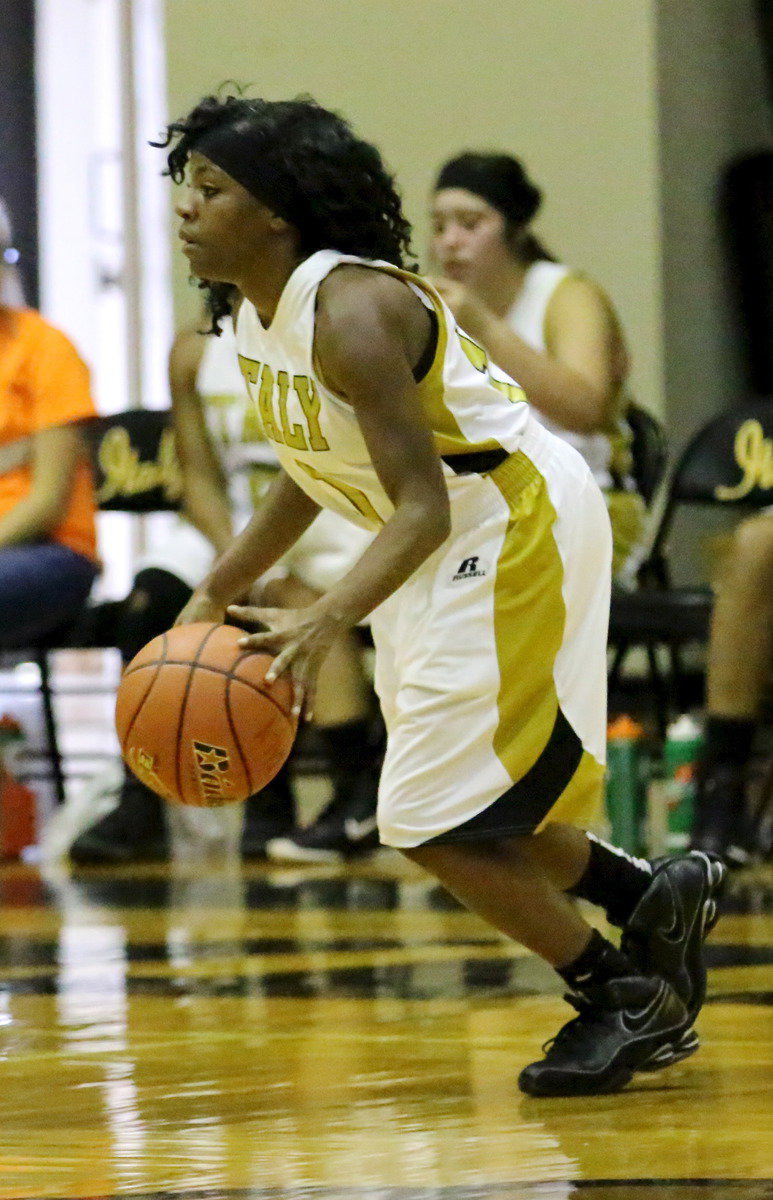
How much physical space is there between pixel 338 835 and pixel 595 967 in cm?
239

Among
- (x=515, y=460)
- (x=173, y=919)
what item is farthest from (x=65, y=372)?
(x=515, y=460)

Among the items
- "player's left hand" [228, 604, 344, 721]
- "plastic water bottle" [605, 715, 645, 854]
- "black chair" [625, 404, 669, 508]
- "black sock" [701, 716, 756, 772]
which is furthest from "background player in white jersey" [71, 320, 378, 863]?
"player's left hand" [228, 604, 344, 721]

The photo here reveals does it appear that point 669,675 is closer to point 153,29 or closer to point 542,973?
point 542,973

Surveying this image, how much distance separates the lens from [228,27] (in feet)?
21.0

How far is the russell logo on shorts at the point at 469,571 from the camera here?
2.38 meters

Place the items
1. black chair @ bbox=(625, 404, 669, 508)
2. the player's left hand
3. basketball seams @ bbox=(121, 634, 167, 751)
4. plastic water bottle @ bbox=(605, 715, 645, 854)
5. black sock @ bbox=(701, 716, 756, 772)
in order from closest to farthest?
the player's left hand
basketball seams @ bbox=(121, 634, 167, 751)
black sock @ bbox=(701, 716, 756, 772)
plastic water bottle @ bbox=(605, 715, 645, 854)
black chair @ bbox=(625, 404, 669, 508)

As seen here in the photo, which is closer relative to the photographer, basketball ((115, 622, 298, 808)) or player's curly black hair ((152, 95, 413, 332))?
basketball ((115, 622, 298, 808))

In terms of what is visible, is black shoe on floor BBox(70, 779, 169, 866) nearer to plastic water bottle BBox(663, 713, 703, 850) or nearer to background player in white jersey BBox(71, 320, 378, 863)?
background player in white jersey BBox(71, 320, 378, 863)

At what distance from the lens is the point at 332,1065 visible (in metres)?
2.52

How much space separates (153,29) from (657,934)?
560cm

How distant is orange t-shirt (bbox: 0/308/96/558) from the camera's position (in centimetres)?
496

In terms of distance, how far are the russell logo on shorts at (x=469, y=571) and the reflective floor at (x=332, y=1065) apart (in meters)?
0.60

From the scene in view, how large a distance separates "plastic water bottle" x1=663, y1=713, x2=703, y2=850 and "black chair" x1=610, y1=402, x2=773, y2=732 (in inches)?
4.9

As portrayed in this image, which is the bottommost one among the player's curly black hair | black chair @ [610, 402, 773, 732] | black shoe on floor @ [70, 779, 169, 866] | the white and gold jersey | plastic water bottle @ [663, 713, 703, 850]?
black shoe on floor @ [70, 779, 169, 866]
